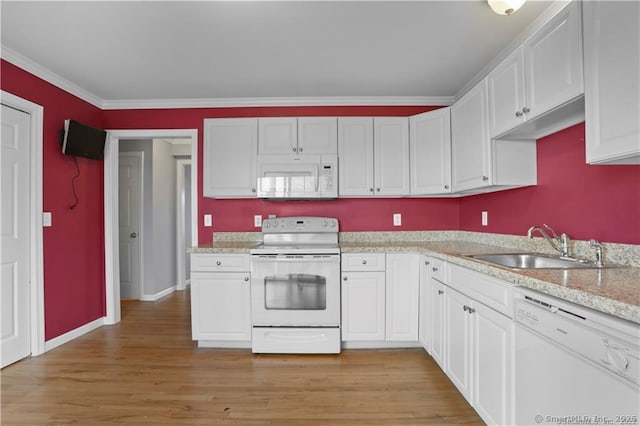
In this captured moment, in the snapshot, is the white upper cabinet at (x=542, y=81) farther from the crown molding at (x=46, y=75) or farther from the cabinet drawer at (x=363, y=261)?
the crown molding at (x=46, y=75)

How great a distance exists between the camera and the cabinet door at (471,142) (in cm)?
230

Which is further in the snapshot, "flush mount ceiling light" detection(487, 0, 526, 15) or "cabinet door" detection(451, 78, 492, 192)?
"cabinet door" detection(451, 78, 492, 192)

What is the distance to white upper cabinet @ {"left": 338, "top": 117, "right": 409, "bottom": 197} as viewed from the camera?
10.4 ft

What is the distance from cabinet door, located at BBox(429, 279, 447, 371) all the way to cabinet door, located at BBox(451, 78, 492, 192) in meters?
0.86

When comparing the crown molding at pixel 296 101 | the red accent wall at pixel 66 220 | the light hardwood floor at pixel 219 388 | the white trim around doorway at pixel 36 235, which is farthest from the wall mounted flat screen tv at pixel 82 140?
Answer: the light hardwood floor at pixel 219 388

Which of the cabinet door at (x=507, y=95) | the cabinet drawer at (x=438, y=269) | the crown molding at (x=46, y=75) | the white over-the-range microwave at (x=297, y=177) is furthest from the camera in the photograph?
the white over-the-range microwave at (x=297, y=177)

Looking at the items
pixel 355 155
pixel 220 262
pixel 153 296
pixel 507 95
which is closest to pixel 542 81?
pixel 507 95

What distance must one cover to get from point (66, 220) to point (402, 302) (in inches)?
129

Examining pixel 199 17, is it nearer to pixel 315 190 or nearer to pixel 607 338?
pixel 315 190

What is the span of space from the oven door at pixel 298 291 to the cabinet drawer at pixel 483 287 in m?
1.01

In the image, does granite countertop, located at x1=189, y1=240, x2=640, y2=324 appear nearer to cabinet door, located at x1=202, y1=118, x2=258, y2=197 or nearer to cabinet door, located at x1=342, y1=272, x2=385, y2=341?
cabinet door, located at x1=342, y1=272, x2=385, y2=341

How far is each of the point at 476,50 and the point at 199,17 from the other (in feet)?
6.76

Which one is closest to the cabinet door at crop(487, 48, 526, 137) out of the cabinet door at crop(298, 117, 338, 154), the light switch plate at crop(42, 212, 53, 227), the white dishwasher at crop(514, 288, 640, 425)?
the white dishwasher at crop(514, 288, 640, 425)

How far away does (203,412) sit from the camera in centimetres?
194
